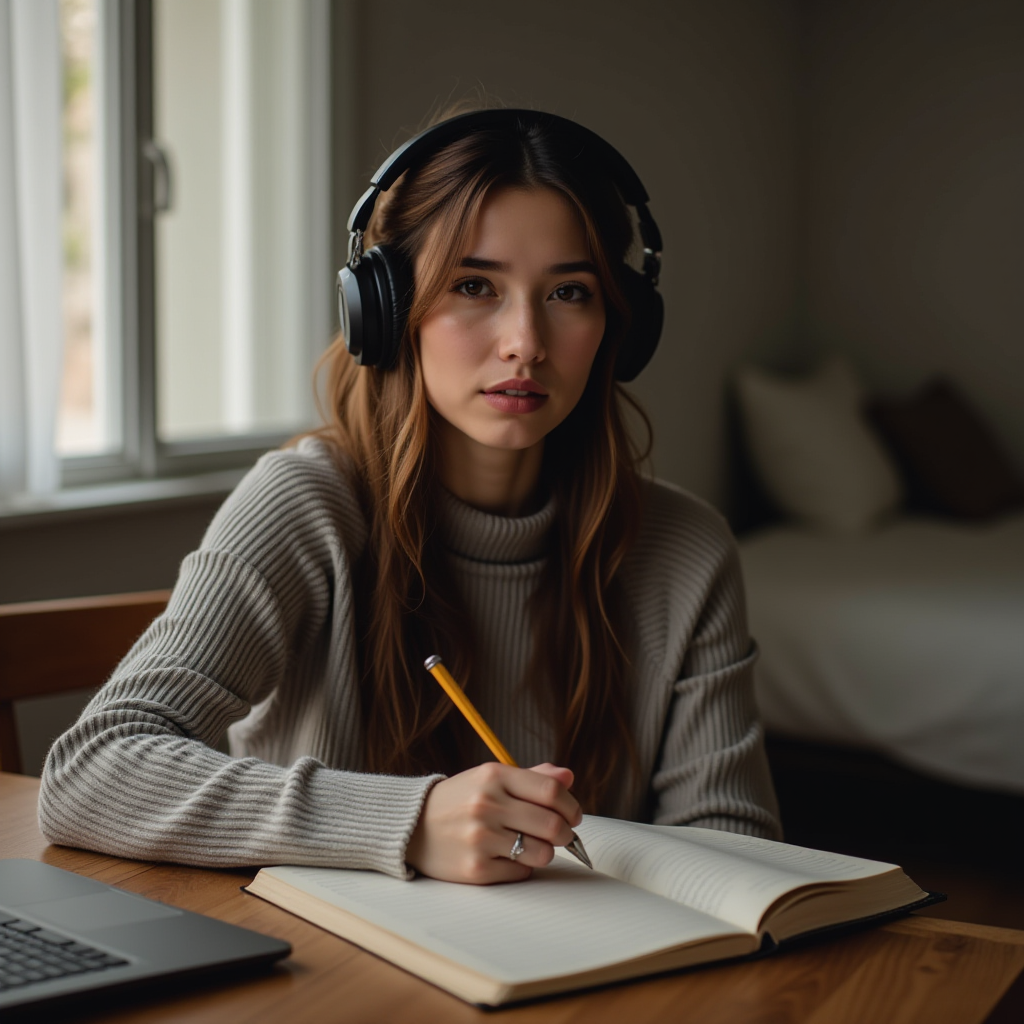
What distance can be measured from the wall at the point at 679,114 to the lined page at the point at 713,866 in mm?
1641

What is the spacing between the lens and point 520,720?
1.22 m

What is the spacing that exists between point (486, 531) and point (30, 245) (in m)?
0.92

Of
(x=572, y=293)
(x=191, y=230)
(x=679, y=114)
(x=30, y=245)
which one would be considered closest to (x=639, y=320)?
(x=572, y=293)

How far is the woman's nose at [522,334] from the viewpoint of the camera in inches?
43.2

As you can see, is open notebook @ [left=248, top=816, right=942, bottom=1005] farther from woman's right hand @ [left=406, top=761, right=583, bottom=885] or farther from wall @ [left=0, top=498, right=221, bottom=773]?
wall @ [left=0, top=498, right=221, bottom=773]

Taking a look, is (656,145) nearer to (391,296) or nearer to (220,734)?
(391,296)

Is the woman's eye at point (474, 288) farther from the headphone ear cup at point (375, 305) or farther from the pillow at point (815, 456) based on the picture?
the pillow at point (815, 456)

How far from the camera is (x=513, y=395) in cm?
112

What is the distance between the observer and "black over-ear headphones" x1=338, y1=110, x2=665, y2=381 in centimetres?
109

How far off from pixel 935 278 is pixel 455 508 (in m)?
3.23

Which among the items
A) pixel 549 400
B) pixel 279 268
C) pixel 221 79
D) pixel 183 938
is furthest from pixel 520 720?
pixel 221 79

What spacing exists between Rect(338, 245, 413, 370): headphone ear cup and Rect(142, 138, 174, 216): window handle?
94 cm

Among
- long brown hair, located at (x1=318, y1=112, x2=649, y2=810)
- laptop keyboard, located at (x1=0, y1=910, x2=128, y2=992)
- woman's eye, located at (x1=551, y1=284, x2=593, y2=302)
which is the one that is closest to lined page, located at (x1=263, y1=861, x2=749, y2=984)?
laptop keyboard, located at (x1=0, y1=910, x2=128, y2=992)

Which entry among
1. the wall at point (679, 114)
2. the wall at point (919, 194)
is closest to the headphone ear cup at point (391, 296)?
the wall at point (679, 114)
